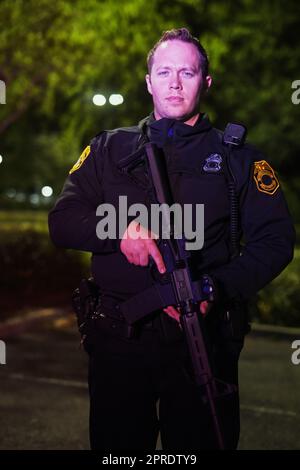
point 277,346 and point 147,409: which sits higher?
point 147,409

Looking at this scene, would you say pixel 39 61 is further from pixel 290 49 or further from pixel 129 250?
pixel 129 250

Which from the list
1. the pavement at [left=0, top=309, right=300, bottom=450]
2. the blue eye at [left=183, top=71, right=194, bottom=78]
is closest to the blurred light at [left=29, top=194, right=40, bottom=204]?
the pavement at [left=0, top=309, right=300, bottom=450]

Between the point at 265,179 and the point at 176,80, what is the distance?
1.56 feet

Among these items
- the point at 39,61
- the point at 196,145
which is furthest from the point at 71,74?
the point at 196,145

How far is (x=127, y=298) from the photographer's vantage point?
2957 millimetres

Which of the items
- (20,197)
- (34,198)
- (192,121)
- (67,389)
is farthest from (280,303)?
(34,198)

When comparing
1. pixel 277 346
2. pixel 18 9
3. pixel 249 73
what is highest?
pixel 18 9

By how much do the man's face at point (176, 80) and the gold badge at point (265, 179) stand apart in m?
0.32

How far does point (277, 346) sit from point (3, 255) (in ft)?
15.0

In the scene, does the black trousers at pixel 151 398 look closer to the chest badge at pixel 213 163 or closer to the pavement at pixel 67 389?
the chest badge at pixel 213 163

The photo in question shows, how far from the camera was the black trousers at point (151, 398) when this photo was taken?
113 inches

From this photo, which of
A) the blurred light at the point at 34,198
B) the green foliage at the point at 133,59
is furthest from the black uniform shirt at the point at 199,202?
the blurred light at the point at 34,198

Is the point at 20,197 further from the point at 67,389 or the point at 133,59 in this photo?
the point at 67,389

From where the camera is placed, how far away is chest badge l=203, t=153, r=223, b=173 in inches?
116
